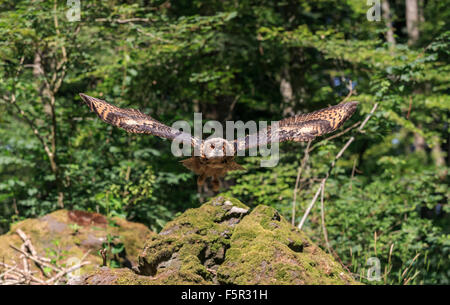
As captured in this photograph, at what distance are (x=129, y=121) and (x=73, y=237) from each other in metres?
2.26

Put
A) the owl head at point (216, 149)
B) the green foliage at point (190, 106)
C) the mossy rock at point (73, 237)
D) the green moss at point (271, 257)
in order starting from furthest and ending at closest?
the green foliage at point (190, 106) < the mossy rock at point (73, 237) < the owl head at point (216, 149) < the green moss at point (271, 257)

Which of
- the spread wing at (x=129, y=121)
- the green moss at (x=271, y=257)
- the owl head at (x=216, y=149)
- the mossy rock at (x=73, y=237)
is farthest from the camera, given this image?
the mossy rock at (x=73, y=237)

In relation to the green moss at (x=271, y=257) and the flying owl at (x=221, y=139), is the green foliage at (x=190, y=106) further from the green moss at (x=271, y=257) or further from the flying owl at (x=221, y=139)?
the green moss at (x=271, y=257)

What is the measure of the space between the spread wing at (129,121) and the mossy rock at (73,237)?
173cm

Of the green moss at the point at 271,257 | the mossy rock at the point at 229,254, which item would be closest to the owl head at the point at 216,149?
the mossy rock at the point at 229,254

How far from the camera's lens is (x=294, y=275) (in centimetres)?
260

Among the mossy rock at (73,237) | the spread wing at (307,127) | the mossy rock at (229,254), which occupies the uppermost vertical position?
the spread wing at (307,127)

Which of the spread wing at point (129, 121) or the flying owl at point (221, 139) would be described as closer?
the flying owl at point (221, 139)

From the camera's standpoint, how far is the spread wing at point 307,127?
3.58m

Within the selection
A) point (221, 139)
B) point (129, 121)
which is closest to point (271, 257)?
point (221, 139)

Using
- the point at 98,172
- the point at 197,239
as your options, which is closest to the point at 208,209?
the point at 197,239

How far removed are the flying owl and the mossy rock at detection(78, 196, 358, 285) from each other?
1.76 feet
